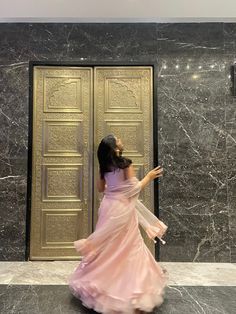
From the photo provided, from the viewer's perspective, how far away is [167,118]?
3.68m

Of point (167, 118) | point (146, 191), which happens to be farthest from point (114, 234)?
point (167, 118)

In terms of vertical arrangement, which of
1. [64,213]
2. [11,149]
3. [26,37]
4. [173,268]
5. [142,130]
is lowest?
[173,268]

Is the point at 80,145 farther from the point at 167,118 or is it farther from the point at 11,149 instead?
the point at 167,118

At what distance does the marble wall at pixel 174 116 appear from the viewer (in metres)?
3.58

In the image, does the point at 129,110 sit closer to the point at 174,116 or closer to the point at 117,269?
the point at 174,116

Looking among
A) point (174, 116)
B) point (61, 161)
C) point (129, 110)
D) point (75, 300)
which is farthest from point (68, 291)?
point (174, 116)

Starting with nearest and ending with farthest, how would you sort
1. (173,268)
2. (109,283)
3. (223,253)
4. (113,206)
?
(109,283), (113,206), (173,268), (223,253)

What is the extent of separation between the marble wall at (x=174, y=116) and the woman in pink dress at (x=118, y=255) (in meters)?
1.34

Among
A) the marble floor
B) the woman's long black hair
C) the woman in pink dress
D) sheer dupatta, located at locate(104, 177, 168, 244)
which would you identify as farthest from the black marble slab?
the woman's long black hair

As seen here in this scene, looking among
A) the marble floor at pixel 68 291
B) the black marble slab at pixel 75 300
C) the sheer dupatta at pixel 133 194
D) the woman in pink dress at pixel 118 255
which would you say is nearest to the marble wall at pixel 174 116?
the marble floor at pixel 68 291

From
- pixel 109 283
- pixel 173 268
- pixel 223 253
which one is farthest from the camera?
pixel 223 253

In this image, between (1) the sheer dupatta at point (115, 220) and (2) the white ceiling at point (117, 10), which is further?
(2) the white ceiling at point (117, 10)

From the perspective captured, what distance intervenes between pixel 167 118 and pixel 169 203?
3.67 ft

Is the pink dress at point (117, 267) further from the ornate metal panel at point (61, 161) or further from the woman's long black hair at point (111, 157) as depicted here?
the ornate metal panel at point (61, 161)
